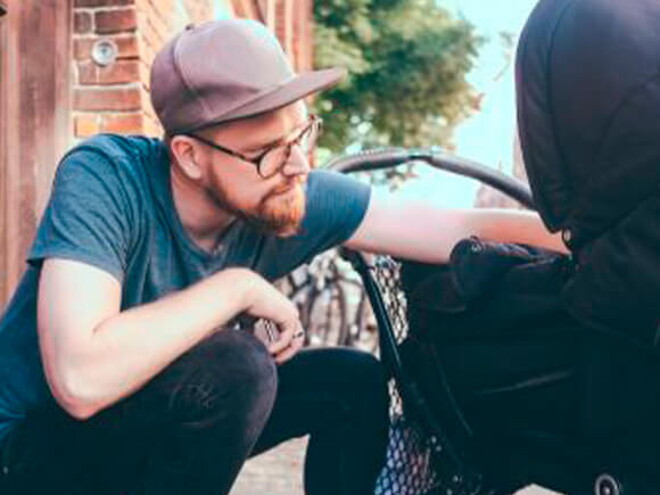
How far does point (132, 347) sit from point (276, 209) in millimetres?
428

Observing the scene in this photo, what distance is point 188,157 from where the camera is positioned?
2.29 metres

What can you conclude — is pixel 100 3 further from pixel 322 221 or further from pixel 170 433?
pixel 170 433

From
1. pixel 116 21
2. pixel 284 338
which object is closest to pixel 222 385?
pixel 284 338

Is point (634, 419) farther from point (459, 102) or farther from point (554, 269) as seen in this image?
point (459, 102)

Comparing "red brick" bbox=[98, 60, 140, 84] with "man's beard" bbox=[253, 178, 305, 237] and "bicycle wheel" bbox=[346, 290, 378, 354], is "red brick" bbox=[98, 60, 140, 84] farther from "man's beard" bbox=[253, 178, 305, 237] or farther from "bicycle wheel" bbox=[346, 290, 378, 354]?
"bicycle wheel" bbox=[346, 290, 378, 354]

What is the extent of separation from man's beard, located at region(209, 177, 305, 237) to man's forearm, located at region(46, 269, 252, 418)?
0.22 metres

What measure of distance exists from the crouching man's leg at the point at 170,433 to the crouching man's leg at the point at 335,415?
1.07 ft

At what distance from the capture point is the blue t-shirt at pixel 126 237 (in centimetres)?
211

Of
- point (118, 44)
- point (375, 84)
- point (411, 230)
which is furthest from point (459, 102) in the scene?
point (411, 230)

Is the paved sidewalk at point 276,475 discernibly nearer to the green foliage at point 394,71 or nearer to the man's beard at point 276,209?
the man's beard at point 276,209

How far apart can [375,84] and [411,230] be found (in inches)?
674

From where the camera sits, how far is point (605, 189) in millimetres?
1663

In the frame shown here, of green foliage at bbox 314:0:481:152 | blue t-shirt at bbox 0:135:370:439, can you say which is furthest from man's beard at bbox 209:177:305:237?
green foliage at bbox 314:0:481:152

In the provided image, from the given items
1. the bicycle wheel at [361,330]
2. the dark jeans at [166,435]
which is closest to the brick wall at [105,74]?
the dark jeans at [166,435]
